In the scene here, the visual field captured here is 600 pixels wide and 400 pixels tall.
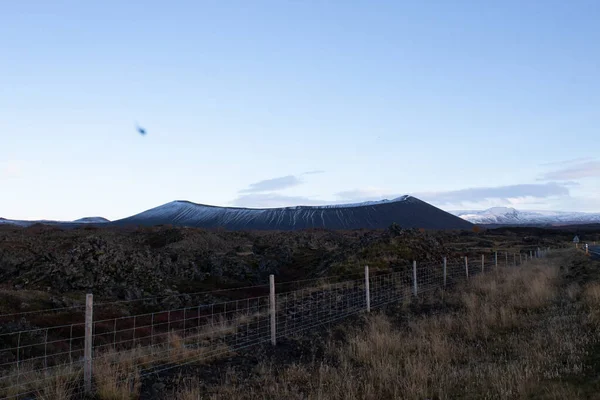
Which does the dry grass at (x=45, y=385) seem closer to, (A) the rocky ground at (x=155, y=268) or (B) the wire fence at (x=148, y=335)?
(B) the wire fence at (x=148, y=335)

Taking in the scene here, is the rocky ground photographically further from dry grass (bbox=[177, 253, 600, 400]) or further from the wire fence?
dry grass (bbox=[177, 253, 600, 400])

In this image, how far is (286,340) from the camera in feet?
36.3

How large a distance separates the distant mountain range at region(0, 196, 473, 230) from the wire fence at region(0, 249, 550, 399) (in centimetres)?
10566

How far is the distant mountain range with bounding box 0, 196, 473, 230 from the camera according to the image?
129600mm

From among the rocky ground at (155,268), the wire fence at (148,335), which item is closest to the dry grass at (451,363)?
the wire fence at (148,335)

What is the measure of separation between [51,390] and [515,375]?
6.48 metres

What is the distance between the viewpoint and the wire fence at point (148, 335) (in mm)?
7547

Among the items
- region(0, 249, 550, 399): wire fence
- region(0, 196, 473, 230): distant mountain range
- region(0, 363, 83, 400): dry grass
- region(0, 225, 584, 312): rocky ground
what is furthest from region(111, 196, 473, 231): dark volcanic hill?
region(0, 363, 83, 400): dry grass

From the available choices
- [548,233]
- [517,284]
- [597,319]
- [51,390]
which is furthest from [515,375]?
[548,233]

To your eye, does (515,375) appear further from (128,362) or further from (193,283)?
(193,283)

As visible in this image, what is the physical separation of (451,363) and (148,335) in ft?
32.6

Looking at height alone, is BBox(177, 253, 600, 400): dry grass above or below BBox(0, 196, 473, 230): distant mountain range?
below

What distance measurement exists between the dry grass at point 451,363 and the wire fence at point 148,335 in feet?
5.79

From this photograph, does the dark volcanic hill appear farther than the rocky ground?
Yes
